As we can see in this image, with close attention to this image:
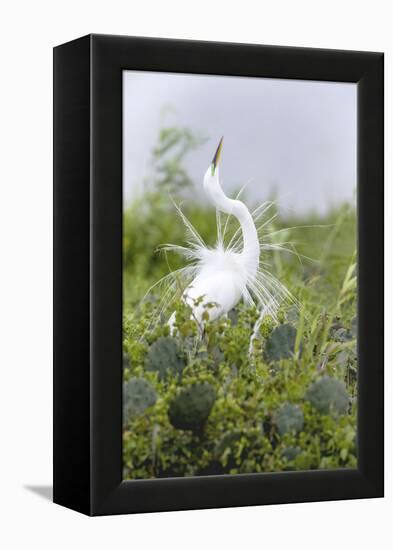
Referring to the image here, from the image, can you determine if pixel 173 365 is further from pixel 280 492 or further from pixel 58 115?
pixel 58 115

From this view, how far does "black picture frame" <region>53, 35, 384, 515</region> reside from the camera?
19.7ft

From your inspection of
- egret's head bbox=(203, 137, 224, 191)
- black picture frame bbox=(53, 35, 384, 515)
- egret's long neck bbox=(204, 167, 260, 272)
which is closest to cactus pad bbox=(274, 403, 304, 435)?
black picture frame bbox=(53, 35, 384, 515)

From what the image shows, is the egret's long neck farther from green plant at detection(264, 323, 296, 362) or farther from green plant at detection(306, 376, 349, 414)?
green plant at detection(306, 376, 349, 414)

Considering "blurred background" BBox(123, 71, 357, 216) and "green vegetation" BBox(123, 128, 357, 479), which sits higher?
"blurred background" BBox(123, 71, 357, 216)

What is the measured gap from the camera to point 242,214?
6371 mm

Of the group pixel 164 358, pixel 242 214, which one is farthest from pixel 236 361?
pixel 242 214

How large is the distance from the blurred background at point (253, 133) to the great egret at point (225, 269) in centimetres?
7

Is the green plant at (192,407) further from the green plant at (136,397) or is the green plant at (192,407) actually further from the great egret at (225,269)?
the great egret at (225,269)

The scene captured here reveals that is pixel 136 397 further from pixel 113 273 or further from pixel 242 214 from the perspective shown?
pixel 242 214

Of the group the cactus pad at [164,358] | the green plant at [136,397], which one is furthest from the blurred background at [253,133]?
the green plant at [136,397]

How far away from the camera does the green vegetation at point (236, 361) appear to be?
613 cm

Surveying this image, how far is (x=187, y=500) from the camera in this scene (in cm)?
618

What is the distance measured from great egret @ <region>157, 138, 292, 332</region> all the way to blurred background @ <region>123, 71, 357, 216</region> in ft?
0.25

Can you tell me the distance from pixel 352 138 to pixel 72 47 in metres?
1.38
